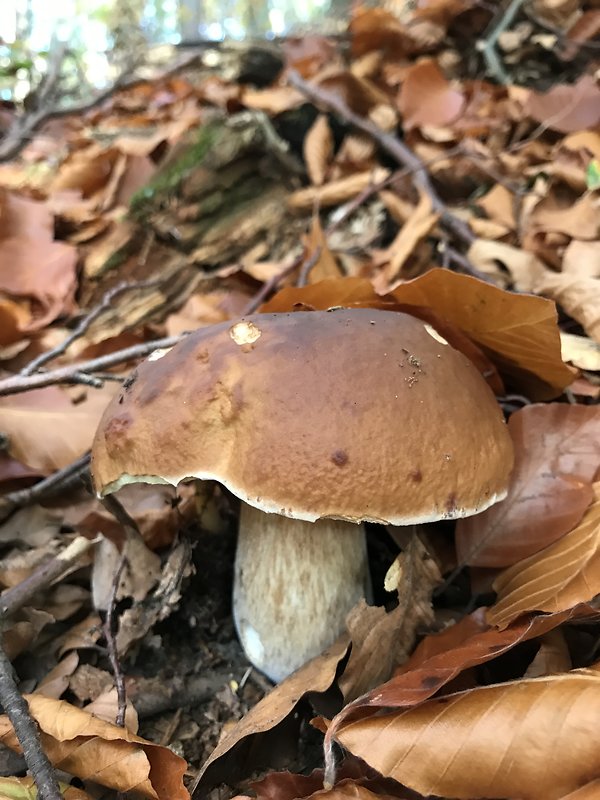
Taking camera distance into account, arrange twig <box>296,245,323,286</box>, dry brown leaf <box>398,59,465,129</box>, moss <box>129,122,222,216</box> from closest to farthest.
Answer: twig <box>296,245,323,286</box>, moss <box>129,122,222,216</box>, dry brown leaf <box>398,59,465,129</box>

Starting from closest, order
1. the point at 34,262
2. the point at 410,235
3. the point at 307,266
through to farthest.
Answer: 1. the point at 307,266
2. the point at 410,235
3. the point at 34,262

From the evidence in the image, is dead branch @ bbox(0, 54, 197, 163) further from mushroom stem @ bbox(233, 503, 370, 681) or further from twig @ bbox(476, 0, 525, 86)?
mushroom stem @ bbox(233, 503, 370, 681)

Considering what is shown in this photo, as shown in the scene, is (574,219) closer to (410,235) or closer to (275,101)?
(410,235)

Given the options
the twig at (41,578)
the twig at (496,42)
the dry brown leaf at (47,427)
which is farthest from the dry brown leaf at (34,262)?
the twig at (496,42)

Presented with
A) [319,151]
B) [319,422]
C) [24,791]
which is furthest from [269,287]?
[24,791]

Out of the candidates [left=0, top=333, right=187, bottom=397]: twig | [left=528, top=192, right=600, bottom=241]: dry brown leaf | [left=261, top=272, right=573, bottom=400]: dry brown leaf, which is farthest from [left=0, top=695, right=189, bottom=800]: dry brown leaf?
[left=528, top=192, right=600, bottom=241]: dry brown leaf
